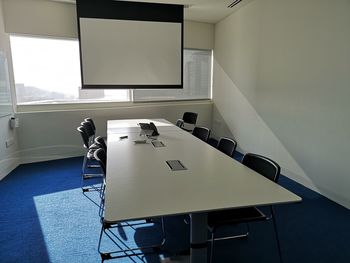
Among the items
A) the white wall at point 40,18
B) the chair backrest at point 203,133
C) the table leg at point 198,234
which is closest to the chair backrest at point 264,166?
the table leg at point 198,234

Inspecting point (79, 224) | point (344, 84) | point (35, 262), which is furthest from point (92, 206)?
point (344, 84)

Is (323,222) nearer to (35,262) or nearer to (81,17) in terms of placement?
(35,262)

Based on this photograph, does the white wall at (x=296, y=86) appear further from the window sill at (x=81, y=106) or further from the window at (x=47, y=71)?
the window at (x=47, y=71)

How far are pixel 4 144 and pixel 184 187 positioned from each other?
3.76 m

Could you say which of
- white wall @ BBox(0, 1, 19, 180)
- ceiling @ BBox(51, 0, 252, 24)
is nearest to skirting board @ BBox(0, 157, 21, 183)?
white wall @ BBox(0, 1, 19, 180)

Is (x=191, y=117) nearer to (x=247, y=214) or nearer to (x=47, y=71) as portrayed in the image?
(x=47, y=71)

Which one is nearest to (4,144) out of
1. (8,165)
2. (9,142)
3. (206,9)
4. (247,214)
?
(9,142)

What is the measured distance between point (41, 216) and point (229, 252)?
6.86 feet

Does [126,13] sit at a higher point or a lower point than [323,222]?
Result: higher

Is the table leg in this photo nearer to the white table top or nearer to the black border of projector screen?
the white table top

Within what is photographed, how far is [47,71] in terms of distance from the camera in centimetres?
471

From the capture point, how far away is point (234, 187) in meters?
1.62

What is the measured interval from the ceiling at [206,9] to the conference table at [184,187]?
10.9ft

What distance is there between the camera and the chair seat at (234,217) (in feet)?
5.81
